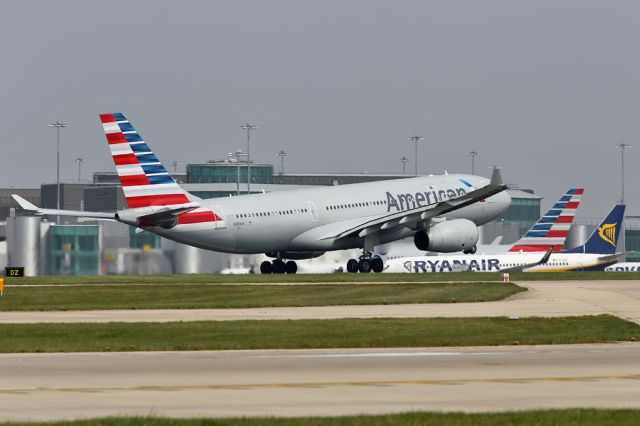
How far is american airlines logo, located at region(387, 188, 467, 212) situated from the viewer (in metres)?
77.2

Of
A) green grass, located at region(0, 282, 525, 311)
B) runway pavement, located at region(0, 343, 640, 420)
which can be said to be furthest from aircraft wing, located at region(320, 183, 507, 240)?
runway pavement, located at region(0, 343, 640, 420)

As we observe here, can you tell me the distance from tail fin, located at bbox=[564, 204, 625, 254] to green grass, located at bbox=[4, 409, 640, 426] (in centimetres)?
8582

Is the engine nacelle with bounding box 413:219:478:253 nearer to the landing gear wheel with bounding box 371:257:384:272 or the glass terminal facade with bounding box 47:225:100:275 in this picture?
the landing gear wheel with bounding box 371:257:384:272

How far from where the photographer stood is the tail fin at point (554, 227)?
111062mm

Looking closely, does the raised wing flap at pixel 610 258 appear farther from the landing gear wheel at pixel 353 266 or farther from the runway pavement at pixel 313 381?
the runway pavement at pixel 313 381

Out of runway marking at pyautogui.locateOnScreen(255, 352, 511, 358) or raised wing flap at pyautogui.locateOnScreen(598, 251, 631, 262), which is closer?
runway marking at pyautogui.locateOnScreen(255, 352, 511, 358)

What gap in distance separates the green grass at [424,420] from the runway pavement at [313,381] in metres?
0.87

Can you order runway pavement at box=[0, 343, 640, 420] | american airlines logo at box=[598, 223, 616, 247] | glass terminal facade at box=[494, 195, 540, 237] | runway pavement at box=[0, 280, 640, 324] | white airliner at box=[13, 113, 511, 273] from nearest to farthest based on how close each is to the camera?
runway pavement at box=[0, 343, 640, 420] < runway pavement at box=[0, 280, 640, 324] < white airliner at box=[13, 113, 511, 273] < american airlines logo at box=[598, 223, 616, 247] < glass terminal facade at box=[494, 195, 540, 237]

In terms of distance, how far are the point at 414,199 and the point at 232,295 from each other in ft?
73.8

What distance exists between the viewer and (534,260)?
335 ft

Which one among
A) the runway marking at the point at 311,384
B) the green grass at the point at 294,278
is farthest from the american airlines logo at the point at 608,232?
the runway marking at the point at 311,384

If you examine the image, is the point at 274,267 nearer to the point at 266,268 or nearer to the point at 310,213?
the point at 266,268

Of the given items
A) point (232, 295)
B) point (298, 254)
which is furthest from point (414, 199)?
point (232, 295)

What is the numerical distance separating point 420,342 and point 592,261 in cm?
7011
